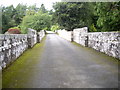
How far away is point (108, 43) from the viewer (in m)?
6.98

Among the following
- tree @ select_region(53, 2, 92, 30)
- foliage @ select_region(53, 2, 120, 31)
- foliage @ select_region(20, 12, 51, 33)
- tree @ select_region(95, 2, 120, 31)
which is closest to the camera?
tree @ select_region(95, 2, 120, 31)

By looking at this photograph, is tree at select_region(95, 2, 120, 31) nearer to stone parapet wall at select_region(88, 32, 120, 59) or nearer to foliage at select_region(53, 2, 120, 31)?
foliage at select_region(53, 2, 120, 31)

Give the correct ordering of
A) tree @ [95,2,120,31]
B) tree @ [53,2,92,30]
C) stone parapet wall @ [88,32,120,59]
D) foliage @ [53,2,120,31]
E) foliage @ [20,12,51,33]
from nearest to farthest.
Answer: stone parapet wall @ [88,32,120,59]
tree @ [95,2,120,31]
foliage @ [20,12,51,33]
foliage @ [53,2,120,31]
tree @ [53,2,92,30]

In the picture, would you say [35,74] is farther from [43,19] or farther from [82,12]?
[82,12]

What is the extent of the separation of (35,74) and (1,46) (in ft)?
5.09

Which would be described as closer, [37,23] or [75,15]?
[37,23]

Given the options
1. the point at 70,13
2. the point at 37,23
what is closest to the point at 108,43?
the point at 37,23

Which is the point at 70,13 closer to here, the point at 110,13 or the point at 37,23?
the point at 37,23

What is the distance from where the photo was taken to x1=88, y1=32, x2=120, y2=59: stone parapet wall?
614 cm

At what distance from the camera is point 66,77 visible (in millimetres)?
3859

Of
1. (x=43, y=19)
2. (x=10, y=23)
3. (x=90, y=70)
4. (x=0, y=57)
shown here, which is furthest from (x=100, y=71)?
(x=10, y=23)

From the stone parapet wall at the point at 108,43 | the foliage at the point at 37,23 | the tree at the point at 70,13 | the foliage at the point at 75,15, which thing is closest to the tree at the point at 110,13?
the foliage at the point at 75,15

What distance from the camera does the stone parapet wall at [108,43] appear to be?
614 cm

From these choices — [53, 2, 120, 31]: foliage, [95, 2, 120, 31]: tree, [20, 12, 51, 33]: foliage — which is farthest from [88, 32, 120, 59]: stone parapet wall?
[20, 12, 51, 33]: foliage
